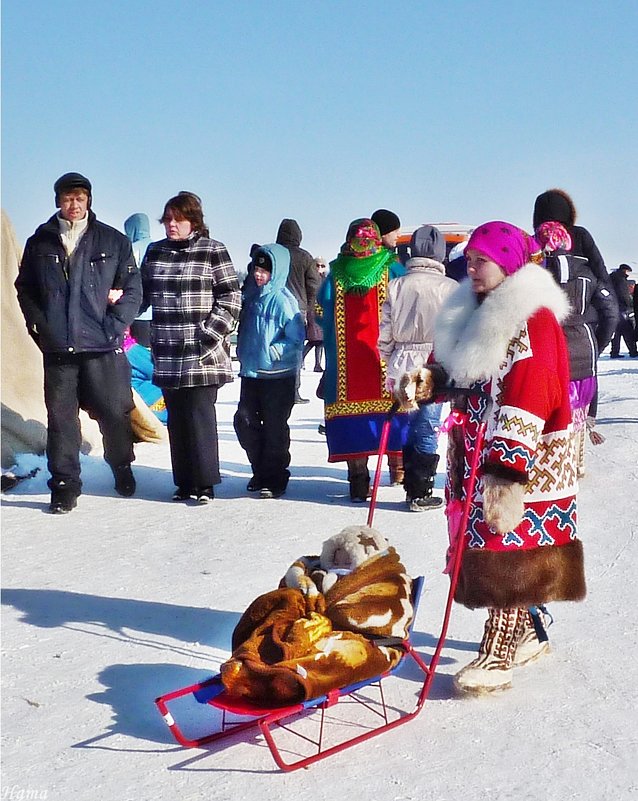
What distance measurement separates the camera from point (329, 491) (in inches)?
267

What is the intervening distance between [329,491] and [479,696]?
3.43 m

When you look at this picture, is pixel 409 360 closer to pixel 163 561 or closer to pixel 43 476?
pixel 163 561

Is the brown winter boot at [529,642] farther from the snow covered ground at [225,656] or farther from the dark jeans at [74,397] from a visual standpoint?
the dark jeans at [74,397]

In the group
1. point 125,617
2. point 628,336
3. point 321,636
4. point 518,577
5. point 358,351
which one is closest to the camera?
point 321,636

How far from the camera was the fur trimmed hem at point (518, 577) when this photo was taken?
341 centimetres

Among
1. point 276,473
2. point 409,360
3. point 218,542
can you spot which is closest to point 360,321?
point 409,360

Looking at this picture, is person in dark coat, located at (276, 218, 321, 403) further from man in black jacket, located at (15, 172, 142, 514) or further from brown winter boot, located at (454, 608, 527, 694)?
brown winter boot, located at (454, 608, 527, 694)

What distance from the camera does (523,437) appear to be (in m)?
3.28

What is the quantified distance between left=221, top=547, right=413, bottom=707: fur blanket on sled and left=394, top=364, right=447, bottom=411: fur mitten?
0.52 m

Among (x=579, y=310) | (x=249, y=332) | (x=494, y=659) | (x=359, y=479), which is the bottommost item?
(x=494, y=659)

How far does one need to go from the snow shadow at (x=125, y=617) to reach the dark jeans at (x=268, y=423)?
2.16 meters

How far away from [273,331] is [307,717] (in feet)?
11.8

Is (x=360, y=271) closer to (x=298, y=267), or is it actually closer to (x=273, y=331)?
(x=273, y=331)

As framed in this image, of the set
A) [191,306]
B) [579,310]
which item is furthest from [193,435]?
[579,310]
